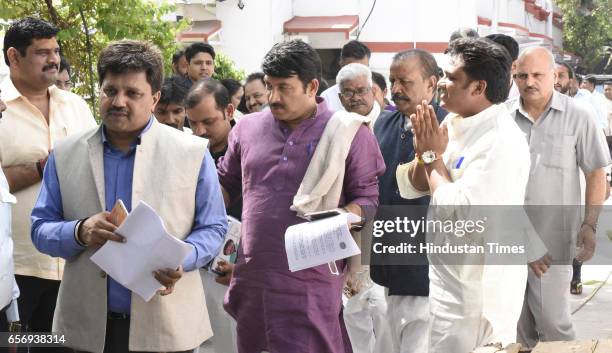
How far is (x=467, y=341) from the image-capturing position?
4703mm

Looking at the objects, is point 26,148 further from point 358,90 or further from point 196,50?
point 196,50

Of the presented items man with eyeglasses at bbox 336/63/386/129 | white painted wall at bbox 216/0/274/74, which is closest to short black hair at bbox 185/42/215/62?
man with eyeglasses at bbox 336/63/386/129

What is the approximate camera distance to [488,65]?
4871 millimetres

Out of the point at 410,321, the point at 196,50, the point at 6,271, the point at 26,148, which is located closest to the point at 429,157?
the point at 410,321

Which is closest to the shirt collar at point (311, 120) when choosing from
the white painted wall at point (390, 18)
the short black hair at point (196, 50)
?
the short black hair at point (196, 50)

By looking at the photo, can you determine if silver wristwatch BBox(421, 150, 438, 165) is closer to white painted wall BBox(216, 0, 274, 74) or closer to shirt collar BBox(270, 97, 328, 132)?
shirt collar BBox(270, 97, 328, 132)

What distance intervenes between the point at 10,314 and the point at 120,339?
34.1 inches

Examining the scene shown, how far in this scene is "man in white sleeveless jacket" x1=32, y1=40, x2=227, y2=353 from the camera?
4371 mm

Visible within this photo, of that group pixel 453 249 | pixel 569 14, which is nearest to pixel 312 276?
pixel 453 249

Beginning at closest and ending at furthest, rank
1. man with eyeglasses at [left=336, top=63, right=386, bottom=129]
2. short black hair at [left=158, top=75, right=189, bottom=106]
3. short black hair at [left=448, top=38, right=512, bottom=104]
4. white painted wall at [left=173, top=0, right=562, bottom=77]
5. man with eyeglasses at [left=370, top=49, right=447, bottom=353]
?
short black hair at [left=448, top=38, right=512, bottom=104], man with eyeglasses at [left=370, top=49, right=447, bottom=353], short black hair at [left=158, top=75, right=189, bottom=106], man with eyeglasses at [left=336, top=63, right=386, bottom=129], white painted wall at [left=173, top=0, right=562, bottom=77]

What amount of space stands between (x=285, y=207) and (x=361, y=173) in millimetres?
427

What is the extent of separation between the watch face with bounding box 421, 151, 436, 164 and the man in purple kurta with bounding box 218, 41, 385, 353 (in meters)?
0.45

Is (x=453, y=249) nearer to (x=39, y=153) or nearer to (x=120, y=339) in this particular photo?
(x=120, y=339)

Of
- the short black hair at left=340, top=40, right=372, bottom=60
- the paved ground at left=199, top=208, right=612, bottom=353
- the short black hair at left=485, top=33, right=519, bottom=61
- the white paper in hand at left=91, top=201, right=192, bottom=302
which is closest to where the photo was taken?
the white paper in hand at left=91, top=201, right=192, bottom=302
